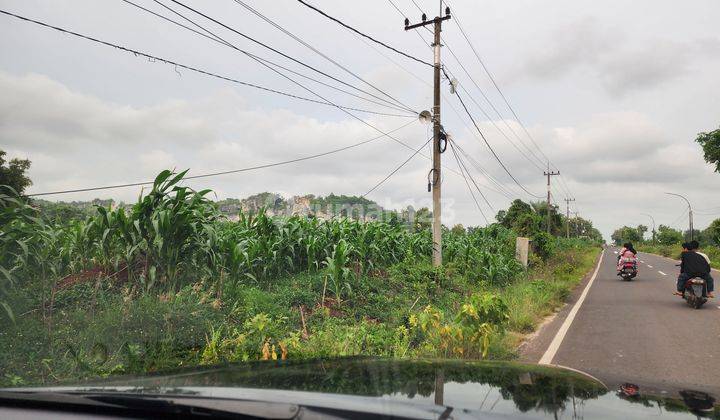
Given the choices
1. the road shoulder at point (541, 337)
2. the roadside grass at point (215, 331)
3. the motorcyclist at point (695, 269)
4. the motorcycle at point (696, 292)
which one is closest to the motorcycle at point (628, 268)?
the motorcyclist at point (695, 269)

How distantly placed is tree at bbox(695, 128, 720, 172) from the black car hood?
4500 cm

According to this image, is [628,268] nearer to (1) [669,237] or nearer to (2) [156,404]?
(2) [156,404]

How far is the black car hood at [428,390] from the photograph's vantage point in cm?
168

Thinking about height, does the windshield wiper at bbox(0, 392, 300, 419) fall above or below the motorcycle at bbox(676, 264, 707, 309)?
above

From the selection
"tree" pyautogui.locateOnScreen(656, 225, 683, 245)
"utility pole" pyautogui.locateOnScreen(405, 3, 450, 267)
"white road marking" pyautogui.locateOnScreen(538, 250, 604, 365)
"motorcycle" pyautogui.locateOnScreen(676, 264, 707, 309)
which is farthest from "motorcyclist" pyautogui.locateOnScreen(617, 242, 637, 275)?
"tree" pyautogui.locateOnScreen(656, 225, 683, 245)

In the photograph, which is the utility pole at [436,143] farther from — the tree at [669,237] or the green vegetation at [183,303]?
the tree at [669,237]

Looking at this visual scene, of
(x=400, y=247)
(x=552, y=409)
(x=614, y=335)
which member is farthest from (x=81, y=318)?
(x=400, y=247)

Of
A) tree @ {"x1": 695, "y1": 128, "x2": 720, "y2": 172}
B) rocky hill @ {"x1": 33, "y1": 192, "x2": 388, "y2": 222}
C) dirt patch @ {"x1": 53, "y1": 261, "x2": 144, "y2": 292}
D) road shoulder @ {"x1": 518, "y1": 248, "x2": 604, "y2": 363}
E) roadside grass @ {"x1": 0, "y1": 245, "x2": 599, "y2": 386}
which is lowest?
road shoulder @ {"x1": 518, "y1": 248, "x2": 604, "y2": 363}

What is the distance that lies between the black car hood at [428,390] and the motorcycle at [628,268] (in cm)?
2007

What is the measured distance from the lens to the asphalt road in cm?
619

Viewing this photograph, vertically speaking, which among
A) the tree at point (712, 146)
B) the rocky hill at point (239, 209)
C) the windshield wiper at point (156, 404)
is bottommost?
the windshield wiper at point (156, 404)

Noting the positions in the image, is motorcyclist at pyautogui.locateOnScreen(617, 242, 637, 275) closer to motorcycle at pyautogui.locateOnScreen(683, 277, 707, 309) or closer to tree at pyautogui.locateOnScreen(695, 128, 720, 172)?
motorcycle at pyautogui.locateOnScreen(683, 277, 707, 309)

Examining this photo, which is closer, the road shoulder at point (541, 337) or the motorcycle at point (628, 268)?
the road shoulder at point (541, 337)

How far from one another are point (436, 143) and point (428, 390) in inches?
547
